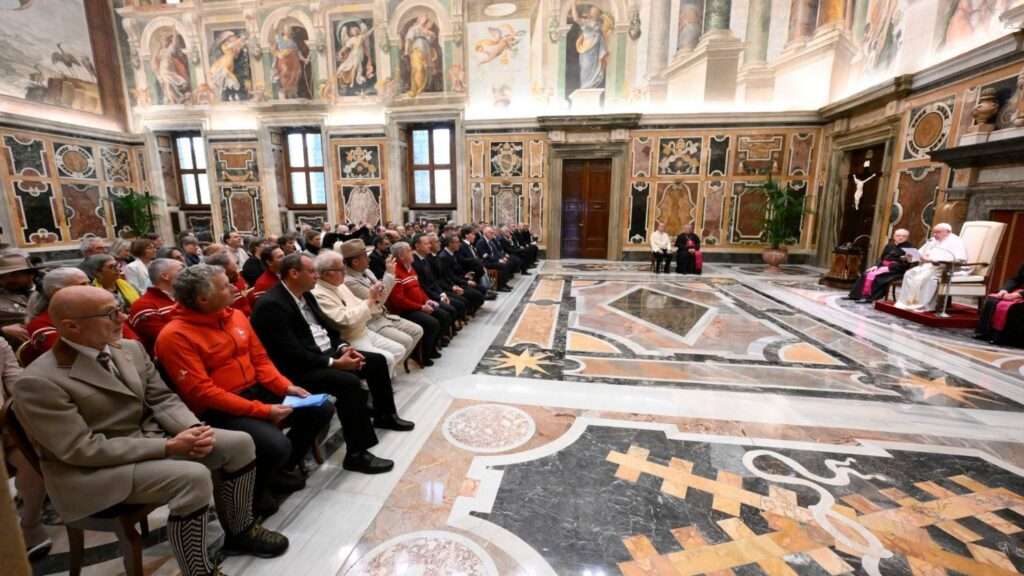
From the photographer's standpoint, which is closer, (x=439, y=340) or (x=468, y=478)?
(x=468, y=478)

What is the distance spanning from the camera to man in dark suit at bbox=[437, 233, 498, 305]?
535 cm

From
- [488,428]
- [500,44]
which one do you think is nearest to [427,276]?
[488,428]

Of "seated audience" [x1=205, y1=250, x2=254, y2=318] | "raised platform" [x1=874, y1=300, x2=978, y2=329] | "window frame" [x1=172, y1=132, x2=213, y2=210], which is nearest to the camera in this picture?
"seated audience" [x1=205, y1=250, x2=254, y2=318]

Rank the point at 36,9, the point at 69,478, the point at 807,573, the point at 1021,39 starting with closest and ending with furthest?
the point at 69,478 < the point at 807,573 < the point at 1021,39 < the point at 36,9

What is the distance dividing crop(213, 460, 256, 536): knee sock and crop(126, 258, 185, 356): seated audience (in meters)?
1.27

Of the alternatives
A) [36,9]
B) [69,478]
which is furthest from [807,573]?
[36,9]

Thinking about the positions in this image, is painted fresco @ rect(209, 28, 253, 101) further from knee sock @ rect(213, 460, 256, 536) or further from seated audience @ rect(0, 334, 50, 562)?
knee sock @ rect(213, 460, 256, 536)

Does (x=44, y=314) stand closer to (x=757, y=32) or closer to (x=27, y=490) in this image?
(x=27, y=490)

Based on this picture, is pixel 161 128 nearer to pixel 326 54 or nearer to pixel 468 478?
pixel 326 54

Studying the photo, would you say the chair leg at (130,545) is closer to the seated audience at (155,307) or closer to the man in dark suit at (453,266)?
the seated audience at (155,307)

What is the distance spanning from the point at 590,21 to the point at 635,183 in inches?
154

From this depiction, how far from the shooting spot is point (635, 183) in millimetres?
10883

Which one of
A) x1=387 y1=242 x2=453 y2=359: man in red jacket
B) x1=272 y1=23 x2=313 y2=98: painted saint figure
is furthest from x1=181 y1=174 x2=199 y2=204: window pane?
x1=387 y1=242 x2=453 y2=359: man in red jacket

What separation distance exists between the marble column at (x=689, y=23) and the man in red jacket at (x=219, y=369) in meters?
11.1
